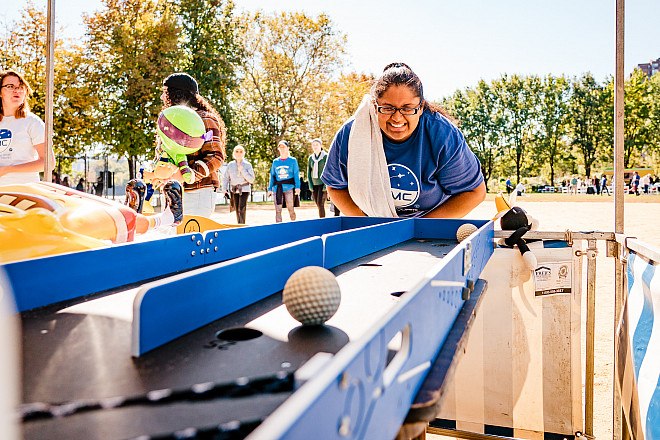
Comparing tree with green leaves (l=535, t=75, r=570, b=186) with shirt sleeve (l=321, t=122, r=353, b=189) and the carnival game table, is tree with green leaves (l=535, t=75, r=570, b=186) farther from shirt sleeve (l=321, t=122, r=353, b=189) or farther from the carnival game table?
the carnival game table

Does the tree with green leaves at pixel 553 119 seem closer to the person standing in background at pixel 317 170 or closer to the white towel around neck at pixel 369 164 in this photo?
the person standing in background at pixel 317 170

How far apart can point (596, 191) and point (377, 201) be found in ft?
123

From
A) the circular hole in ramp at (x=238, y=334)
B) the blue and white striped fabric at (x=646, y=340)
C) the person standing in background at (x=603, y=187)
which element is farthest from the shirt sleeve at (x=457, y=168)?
the person standing in background at (x=603, y=187)

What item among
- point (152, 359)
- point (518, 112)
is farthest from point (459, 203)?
point (518, 112)

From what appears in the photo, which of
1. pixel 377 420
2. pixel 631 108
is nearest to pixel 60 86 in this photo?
pixel 377 420

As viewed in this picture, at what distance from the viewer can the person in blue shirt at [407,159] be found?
10.3ft

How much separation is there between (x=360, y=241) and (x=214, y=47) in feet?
73.9

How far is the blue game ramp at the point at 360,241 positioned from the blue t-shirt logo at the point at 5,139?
10.2 ft

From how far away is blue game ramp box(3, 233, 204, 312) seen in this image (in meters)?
1.23

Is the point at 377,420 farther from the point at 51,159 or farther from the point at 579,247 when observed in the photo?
the point at 51,159

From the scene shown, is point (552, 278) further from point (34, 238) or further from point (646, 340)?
point (34, 238)

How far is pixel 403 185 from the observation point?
342cm

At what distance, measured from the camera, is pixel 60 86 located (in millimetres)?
16406

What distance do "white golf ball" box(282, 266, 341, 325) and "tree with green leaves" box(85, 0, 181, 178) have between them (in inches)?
749
